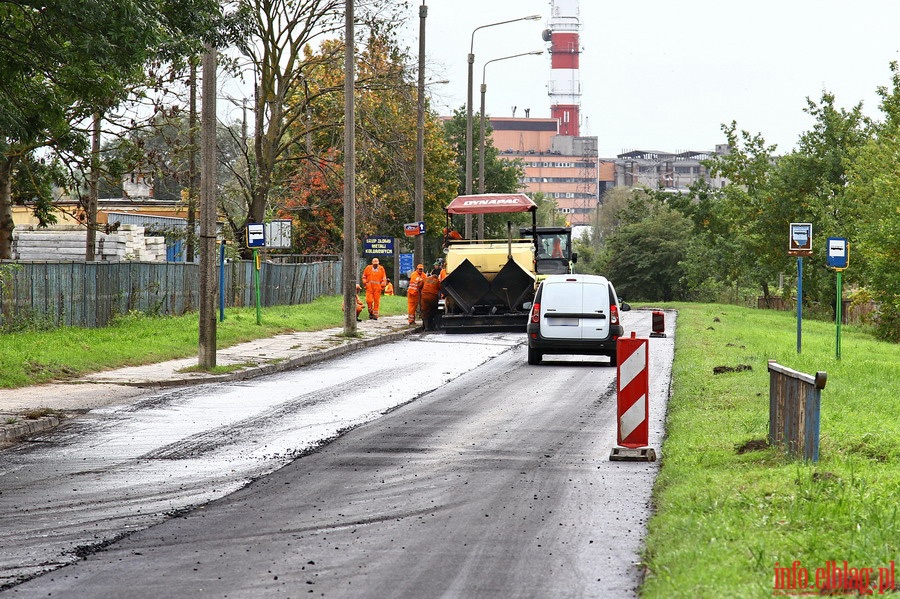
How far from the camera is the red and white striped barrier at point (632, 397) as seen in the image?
12344 millimetres

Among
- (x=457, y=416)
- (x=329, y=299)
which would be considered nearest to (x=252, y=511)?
(x=457, y=416)

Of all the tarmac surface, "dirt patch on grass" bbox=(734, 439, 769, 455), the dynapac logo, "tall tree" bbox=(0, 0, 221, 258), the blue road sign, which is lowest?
the tarmac surface

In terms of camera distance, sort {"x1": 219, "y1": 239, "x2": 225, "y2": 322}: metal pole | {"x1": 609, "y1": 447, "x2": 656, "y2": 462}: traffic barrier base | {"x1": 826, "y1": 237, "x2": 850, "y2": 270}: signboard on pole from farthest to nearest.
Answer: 1. {"x1": 219, "y1": 239, "x2": 225, "y2": 322}: metal pole
2. {"x1": 826, "y1": 237, "x2": 850, "y2": 270}: signboard on pole
3. {"x1": 609, "y1": 447, "x2": 656, "y2": 462}: traffic barrier base

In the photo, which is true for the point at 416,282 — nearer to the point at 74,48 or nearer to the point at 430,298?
the point at 430,298

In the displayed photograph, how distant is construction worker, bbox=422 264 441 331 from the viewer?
119 ft

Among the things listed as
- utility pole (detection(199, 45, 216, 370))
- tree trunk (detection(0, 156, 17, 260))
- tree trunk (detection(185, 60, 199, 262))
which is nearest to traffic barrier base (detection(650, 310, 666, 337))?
utility pole (detection(199, 45, 216, 370))

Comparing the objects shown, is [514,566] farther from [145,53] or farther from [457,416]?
[145,53]

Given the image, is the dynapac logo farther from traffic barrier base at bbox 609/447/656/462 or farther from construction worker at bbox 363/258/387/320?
traffic barrier base at bbox 609/447/656/462

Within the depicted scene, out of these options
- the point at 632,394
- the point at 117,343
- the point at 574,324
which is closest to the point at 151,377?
the point at 117,343

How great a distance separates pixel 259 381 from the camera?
21.3 metres

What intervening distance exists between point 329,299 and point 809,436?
41619 mm

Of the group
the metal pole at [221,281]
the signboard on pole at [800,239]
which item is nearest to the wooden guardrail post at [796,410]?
the signboard on pole at [800,239]

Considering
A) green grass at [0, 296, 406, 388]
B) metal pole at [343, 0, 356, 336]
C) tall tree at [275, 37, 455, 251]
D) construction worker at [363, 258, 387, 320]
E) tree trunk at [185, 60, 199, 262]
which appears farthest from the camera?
tall tree at [275, 37, 455, 251]

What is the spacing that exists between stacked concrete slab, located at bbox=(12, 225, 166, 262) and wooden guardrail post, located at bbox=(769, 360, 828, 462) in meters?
32.8
